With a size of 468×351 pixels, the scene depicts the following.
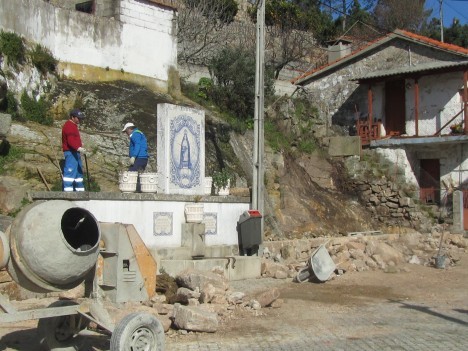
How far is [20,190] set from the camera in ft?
36.9

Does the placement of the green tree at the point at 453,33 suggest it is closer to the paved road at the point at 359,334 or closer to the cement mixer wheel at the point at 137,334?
the paved road at the point at 359,334

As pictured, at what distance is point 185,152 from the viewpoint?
42.9 ft

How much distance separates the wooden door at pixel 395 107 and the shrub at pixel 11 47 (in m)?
14.6

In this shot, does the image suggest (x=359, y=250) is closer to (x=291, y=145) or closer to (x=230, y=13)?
(x=291, y=145)

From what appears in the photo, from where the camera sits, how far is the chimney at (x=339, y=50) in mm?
30055

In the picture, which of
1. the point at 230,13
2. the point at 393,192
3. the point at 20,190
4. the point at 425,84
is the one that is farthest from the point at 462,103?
the point at 20,190

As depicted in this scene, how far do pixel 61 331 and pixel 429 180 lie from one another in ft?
61.6

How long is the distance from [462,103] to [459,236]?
247 inches

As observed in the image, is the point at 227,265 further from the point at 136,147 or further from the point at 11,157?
the point at 11,157

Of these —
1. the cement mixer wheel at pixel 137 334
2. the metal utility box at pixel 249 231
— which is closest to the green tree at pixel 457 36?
the metal utility box at pixel 249 231

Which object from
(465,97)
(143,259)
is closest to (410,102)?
(465,97)

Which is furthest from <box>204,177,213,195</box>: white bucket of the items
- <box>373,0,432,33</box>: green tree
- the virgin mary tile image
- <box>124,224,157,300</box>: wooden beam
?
<box>373,0,432,33</box>: green tree

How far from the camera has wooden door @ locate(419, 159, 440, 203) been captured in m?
22.9

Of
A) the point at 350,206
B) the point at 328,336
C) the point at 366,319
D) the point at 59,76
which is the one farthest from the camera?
the point at 350,206
